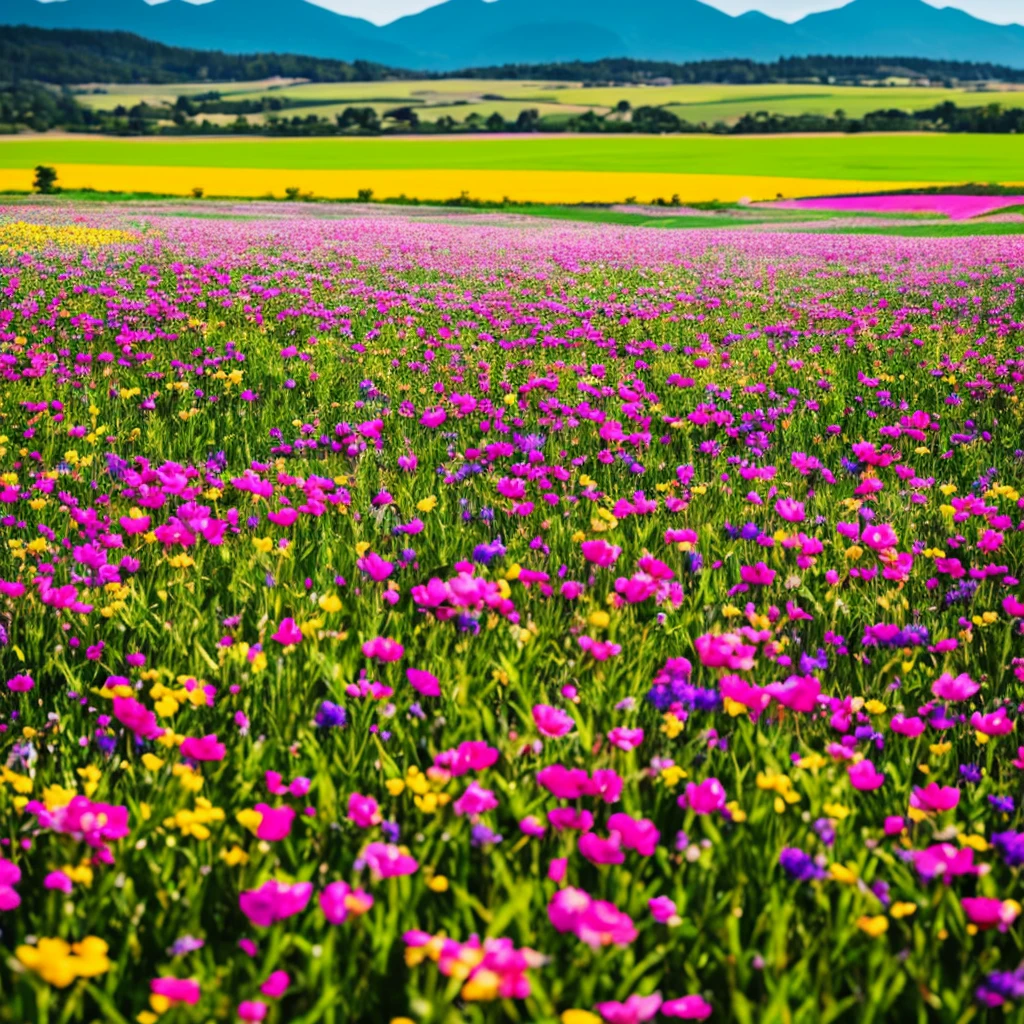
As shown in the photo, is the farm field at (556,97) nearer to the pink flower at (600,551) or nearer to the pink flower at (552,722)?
the pink flower at (600,551)

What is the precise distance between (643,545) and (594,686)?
1235mm

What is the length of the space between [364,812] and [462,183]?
5678cm

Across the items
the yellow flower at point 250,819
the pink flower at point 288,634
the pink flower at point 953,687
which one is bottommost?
the yellow flower at point 250,819

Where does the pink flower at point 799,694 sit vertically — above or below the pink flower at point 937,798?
above

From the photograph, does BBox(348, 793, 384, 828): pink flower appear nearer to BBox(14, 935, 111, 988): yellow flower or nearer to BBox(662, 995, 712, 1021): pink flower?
BBox(14, 935, 111, 988): yellow flower

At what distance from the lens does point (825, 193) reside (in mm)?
51656

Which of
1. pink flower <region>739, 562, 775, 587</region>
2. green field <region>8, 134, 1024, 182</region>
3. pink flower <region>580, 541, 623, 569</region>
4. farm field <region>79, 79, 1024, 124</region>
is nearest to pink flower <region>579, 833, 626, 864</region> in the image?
pink flower <region>580, 541, 623, 569</region>

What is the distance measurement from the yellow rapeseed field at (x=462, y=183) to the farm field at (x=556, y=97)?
63.4 meters

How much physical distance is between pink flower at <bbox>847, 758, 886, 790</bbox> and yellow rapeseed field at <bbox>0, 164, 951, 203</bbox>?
4715cm

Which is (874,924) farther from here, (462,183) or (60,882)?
(462,183)

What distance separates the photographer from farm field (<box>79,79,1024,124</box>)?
12506 cm

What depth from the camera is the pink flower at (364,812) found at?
1.93 meters

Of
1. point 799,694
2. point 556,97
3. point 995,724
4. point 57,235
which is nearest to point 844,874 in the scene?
point 799,694

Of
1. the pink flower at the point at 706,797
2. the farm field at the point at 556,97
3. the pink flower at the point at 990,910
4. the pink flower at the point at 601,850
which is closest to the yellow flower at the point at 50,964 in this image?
the pink flower at the point at 601,850
